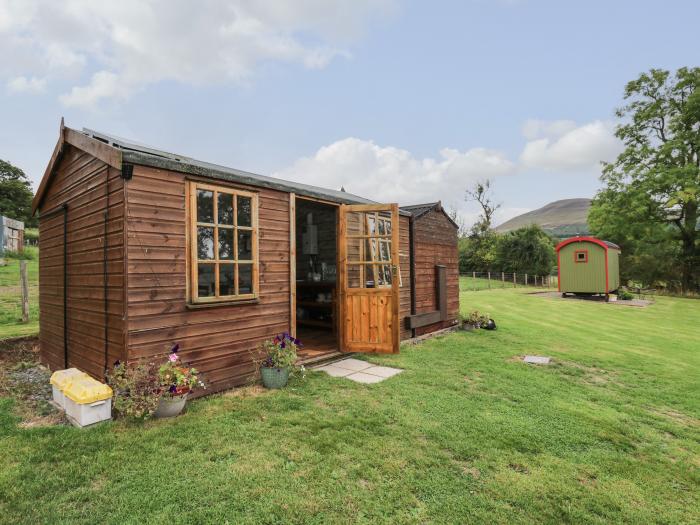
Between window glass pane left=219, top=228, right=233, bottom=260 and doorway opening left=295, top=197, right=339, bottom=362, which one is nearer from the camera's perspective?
window glass pane left=219, top=228, right=233, bottom=260

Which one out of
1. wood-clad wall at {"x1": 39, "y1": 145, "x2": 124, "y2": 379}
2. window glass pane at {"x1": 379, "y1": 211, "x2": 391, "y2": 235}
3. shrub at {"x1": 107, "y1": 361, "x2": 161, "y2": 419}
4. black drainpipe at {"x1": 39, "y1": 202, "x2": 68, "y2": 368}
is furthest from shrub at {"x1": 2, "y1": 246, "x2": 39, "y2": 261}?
window glass pane at {"x1": 379, "y1": 211, "x2": 391, "y2": 235}

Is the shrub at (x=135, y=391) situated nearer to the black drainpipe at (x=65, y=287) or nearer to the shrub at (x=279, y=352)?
the shrub at (x=279, y=352)

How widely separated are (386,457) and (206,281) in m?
2.67

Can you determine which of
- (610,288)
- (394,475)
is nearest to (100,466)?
(394,475)

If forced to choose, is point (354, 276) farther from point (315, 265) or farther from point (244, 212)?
point (244, 212)

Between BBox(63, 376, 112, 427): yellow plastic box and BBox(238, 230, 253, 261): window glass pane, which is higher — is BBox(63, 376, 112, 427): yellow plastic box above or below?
below

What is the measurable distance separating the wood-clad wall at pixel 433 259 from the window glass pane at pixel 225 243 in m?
4.46

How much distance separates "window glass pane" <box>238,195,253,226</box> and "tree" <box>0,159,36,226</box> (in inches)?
1069

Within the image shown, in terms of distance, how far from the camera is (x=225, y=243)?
4.15m

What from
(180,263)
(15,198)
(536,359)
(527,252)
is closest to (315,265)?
(180,263)

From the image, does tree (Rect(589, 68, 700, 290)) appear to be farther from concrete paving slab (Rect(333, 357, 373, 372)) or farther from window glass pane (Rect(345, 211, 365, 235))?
concrete paving slab (Rect(333, 357, 373, 372))

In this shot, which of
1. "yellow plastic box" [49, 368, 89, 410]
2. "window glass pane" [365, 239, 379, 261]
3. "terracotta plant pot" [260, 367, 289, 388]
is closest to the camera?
"yellow plastic box" [49, 368, 89, 410]

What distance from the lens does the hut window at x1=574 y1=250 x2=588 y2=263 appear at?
16.0 meters

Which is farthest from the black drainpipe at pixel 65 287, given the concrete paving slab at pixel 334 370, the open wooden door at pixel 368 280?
the open wooden door at pixel 368 280
